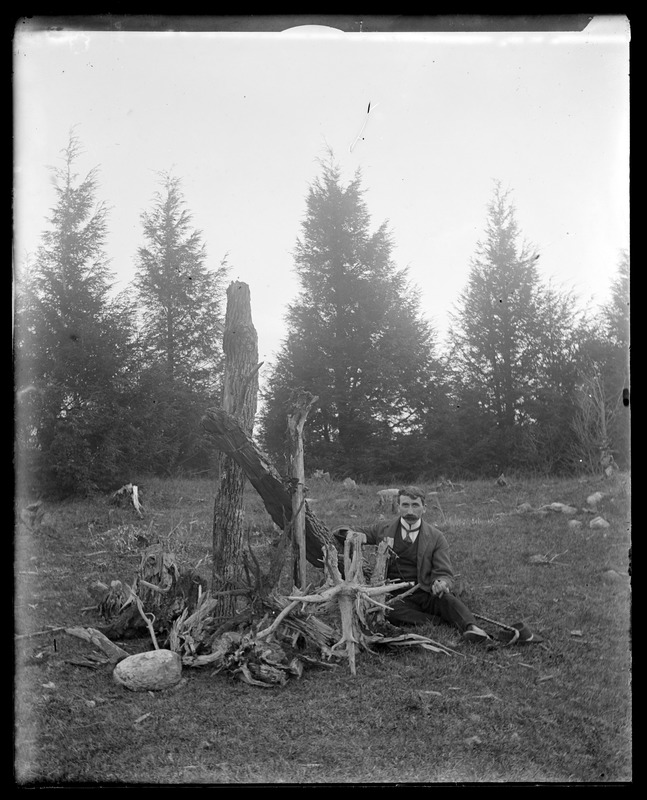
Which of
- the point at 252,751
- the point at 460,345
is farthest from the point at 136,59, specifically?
the point at 252,751

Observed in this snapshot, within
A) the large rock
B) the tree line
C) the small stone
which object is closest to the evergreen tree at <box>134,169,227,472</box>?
the tree line

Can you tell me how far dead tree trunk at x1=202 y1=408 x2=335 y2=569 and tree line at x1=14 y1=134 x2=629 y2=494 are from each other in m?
0.16

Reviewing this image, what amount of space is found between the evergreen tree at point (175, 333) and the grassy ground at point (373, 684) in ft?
1.34

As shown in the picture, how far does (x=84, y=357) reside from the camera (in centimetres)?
454

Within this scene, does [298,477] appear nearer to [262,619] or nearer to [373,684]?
[262,619]

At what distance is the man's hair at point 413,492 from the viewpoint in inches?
176

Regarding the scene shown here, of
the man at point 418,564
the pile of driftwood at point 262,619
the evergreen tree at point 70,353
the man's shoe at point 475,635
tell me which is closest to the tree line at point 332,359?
the evergreen tree at point 70,353

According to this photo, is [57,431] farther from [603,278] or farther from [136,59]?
[603,278]

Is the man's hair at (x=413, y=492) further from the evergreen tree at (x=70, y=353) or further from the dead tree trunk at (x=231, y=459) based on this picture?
the evergreen tree at (x=70, y=353)

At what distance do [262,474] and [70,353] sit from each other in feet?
5.66

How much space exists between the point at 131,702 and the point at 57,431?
197cm

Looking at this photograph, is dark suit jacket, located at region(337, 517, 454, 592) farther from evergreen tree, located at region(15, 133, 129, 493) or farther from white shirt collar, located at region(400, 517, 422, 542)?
evergreen tree, located at region(15, 133, 129, 493)

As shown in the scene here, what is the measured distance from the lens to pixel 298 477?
4715mm

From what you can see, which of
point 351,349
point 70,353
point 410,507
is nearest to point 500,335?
point 351,349
